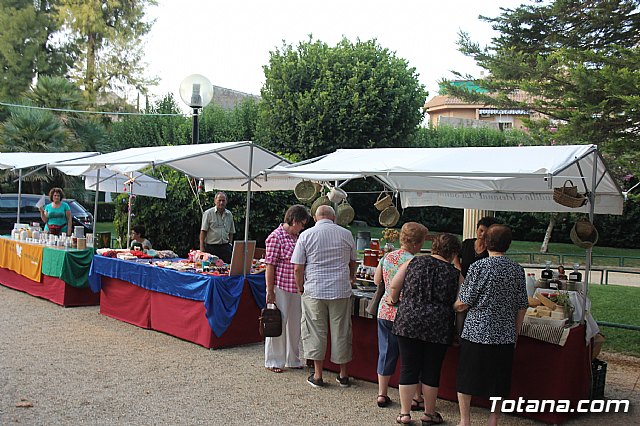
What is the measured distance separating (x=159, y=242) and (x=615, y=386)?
903cm

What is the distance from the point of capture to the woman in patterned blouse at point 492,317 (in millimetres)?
4004

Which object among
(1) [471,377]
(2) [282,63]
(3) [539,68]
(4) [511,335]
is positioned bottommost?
(1) [471,377]

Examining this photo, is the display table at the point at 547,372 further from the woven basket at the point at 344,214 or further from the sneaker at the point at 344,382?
the woven basket at the point at 344,214

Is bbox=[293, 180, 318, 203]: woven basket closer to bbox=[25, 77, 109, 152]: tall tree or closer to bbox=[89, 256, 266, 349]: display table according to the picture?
bbox=[89, 256, 266, 349]: display table

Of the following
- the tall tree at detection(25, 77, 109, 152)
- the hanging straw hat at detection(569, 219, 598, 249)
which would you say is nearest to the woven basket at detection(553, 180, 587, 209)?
the hanging straw hat at detection(569, 219, 598, 249)

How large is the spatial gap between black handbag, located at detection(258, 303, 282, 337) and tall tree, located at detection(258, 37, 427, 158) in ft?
43.3

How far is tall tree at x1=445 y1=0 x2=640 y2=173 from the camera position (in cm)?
762

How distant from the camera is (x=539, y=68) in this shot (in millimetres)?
8586

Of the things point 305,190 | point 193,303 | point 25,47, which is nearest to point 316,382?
point 193,303

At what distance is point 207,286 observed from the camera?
628 cm

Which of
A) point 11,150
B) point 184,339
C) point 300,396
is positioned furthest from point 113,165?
point 11,150

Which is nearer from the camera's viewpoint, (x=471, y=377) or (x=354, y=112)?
(x=471, y=377)

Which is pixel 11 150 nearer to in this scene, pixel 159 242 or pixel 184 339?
pixel 159 242

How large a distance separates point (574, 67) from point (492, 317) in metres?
5.15
